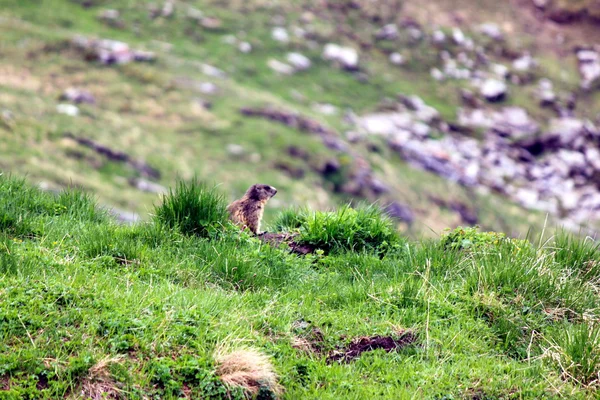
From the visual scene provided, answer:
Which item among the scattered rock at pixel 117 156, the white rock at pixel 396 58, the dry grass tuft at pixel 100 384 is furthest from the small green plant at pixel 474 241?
the white rock at pixel 396 58

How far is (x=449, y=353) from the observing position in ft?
21.9

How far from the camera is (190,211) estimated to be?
8523 millimetres

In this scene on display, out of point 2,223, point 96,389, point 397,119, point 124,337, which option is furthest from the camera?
point 397,119

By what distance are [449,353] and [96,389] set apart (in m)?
3.18

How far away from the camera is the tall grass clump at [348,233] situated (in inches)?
350

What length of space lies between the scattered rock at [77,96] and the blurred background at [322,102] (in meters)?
0.16

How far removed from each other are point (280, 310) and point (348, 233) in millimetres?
2188

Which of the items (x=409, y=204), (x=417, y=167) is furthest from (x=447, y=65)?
(x=409, y=204)

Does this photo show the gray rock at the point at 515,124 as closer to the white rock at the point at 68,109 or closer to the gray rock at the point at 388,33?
the gray rock at the point at 388,33

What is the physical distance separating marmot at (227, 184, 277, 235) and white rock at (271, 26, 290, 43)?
205 ft

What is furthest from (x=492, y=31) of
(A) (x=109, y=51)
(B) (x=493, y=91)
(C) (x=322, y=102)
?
(A) (x=109, y=51)

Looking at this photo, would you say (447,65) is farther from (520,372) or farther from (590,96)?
(520,372)

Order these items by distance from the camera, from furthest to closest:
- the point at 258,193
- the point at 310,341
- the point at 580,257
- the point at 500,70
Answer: the point at 500,70 → the point at 258,193 → the point at 580,257 → the point at 310,341

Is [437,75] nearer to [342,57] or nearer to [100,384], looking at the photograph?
[342,57]
